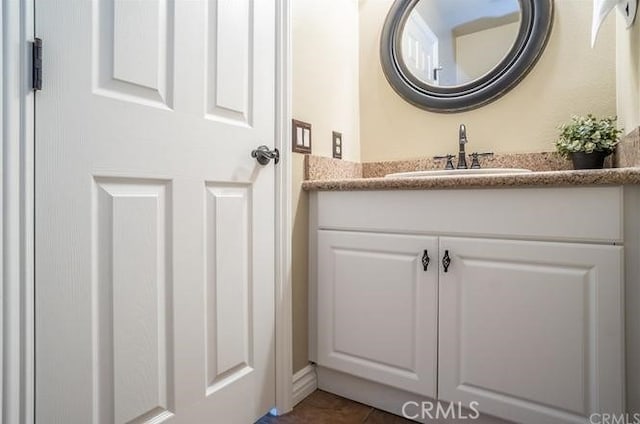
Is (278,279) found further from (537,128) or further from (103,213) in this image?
(537,128)

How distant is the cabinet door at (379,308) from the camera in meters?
1.10

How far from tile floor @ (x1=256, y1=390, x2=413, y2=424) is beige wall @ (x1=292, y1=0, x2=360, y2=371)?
14cm

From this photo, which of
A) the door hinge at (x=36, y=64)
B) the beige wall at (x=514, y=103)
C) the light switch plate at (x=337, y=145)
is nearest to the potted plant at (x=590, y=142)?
the beige wall at (x=514, y=103)

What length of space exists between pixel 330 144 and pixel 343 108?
23 centimetres

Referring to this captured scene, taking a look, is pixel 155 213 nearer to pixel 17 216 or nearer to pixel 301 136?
pixel 17 216

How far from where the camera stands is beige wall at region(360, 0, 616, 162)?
1310 millimetres

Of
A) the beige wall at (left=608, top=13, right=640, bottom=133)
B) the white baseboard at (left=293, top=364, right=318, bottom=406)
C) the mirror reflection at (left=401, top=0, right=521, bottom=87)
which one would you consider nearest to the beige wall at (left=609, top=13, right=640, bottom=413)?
the beige wall at (left=608, top=13, right=640, bottom=133)

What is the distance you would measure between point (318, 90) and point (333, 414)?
1.24m

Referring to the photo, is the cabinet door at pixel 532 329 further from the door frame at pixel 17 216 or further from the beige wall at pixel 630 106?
the door frame at pixel 17 216

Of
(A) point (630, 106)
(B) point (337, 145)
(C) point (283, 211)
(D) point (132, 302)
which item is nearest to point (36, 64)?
(D) point (132, 302)

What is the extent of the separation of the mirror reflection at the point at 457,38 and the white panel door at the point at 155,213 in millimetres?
779

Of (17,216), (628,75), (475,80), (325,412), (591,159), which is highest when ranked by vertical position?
(475,80)

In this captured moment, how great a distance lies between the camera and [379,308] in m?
1.18

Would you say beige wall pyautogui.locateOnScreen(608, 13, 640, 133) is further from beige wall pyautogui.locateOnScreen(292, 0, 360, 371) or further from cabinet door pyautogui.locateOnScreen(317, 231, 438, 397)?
beige wall pyautogui.locateOnScreen(292, 0, 360, 371)
